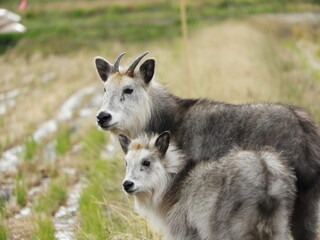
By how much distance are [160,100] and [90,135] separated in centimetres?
626

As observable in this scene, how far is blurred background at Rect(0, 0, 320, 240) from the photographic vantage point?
9.09 m

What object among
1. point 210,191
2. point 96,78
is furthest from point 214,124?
point 96,78

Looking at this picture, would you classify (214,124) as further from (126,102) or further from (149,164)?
(126,102)

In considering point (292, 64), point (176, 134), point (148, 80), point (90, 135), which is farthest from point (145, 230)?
point (292, 64)

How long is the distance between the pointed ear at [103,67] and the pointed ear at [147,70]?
46cm

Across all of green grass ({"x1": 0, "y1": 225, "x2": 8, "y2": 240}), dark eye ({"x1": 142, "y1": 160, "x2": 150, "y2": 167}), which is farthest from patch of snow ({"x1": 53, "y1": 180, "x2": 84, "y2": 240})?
dark eye ({"x1": 142, "y1": 160, "x2": 150, "y2": 167})

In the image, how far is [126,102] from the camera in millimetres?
7930

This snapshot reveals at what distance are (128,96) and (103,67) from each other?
2.07 ft

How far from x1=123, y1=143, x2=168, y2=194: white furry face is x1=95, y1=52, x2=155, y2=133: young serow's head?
36.4 inches

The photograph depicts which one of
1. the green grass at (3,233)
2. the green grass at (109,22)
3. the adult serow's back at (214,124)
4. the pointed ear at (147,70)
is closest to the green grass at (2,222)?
the green grass at (3,233)

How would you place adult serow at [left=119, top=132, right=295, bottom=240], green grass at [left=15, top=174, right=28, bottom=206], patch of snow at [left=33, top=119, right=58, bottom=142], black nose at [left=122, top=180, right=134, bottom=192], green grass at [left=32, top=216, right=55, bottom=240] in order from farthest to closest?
patch of snow at [left=33, top=119, right=58, bottom=142], green grass at [left=15, top=174, right=28, bottom=206], green grass at [left=32, top=216, right=55, bottom=240], black nose at [left=122, top=180, right=134, bottom=192], adult serow at [left=119, top=132, right=295, bottom=240]

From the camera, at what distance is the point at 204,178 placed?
254 inches

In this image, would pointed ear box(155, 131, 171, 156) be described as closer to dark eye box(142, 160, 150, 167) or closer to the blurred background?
dark eye box(142, 160, 150, 167)

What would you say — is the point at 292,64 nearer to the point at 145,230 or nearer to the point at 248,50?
the point at 248,50
